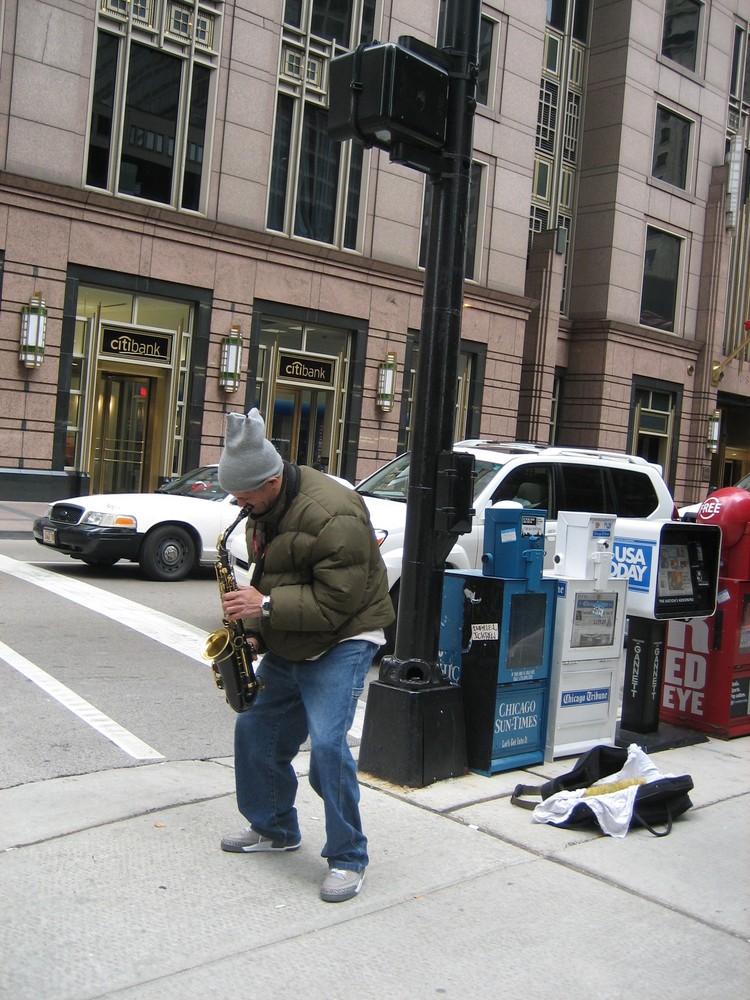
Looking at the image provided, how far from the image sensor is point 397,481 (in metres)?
10.2

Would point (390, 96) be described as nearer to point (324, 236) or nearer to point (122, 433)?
point (122, 433)

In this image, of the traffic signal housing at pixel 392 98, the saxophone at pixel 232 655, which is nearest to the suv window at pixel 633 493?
the traffic signal housing at pixel 392 98

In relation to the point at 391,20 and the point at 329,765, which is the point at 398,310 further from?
the point at 329,765

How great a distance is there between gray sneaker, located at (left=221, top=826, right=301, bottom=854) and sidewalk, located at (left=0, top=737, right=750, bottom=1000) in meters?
0.05

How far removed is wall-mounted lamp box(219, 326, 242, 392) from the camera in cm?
2158

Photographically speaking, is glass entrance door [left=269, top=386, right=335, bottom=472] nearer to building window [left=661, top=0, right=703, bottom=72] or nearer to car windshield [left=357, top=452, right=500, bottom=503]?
car windshield [left=357, top=452, right=500, bottom=503]

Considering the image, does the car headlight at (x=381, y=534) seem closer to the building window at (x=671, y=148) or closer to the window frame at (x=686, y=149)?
the window frame at (x=686, y=149)

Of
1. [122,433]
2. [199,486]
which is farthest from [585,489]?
[122,433]

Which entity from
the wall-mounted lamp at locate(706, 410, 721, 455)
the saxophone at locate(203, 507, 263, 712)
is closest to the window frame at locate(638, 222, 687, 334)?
the wall-mounted lamp at locate(706, 410, 721, 455)

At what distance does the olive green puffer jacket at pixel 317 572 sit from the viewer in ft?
12.9

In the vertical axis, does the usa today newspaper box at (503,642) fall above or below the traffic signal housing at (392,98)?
below

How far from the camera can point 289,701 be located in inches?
169

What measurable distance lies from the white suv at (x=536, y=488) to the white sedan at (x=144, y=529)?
3.13 meters

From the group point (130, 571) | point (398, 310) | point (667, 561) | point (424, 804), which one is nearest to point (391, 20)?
point (398, 310)
